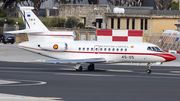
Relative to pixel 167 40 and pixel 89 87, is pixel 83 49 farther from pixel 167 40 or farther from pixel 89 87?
pixel 167 40

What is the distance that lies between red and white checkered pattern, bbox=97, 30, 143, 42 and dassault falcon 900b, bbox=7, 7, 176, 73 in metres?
15.3

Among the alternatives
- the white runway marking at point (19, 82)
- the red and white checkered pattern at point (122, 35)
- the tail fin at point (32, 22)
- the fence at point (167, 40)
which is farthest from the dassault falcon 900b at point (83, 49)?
the fence at point (167, 40)

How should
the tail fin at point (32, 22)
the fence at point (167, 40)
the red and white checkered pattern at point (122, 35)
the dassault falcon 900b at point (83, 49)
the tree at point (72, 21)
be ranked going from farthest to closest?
the tree at point (72, 21), the fence at point (167, 40), the red and white checkered pattern at point (122, 35), the tail fin at point (32, 22), the dassault falcon 900b at point (83, 49)

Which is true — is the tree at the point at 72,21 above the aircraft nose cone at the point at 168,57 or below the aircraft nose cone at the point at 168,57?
above

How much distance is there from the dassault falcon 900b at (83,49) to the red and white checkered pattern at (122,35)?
15.3 metres

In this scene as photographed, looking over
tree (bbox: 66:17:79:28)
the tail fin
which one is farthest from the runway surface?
tree (bbox: 66:17:79:28)

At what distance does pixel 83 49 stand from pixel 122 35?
16093mm

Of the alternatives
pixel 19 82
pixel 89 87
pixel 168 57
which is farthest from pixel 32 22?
pixel 168 57

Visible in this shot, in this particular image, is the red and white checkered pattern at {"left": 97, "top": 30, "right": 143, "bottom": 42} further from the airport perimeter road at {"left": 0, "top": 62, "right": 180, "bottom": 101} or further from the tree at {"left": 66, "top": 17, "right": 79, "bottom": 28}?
the tree at {"left": 66, "top": 17, "right": 79, "bottom": 28}

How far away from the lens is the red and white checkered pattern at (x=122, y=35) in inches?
1727

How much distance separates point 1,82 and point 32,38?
8.11 metres

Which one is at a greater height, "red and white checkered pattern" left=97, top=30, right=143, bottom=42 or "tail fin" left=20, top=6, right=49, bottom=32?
"tail fin" left=20, top=6, right=49, bottom=32

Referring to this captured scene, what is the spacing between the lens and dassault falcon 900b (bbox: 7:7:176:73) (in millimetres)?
27781

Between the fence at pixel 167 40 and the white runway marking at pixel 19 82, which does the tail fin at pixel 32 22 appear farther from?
the fence at pixel 167 40
